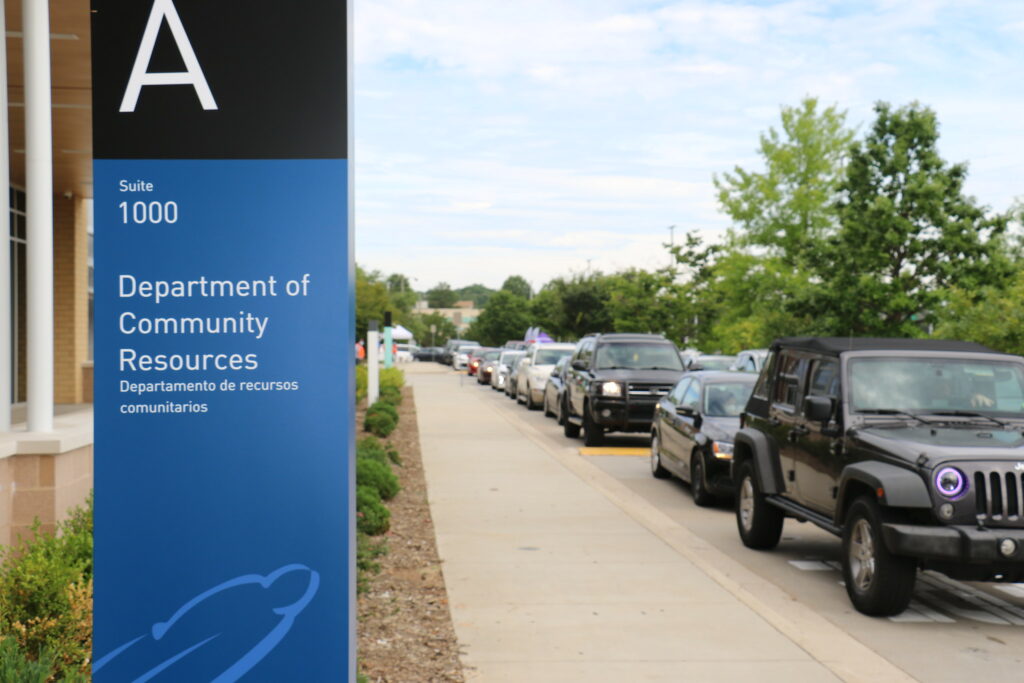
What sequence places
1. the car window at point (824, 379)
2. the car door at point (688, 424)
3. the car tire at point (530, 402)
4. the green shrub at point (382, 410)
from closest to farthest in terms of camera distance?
the car window at point (824, 379), the car door at point (688, 424), the green shrub at point (382, 410), the car tire at point (530, 402)

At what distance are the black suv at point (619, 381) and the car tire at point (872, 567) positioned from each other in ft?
34.9

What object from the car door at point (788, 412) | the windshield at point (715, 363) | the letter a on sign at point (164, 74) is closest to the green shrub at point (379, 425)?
the windshield at point (715, 363)

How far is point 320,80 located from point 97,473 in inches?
55.8

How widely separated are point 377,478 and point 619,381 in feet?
25.5

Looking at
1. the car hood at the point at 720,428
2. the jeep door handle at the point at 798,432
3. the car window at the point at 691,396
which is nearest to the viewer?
the jeep door handle at the point at 798,432

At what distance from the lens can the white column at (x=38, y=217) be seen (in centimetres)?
780

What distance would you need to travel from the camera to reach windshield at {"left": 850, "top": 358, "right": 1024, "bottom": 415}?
330 inches

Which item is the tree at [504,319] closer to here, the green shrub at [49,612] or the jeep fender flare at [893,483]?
the jeep fender flare at [893,483]

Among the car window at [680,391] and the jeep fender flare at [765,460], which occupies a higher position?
the car window at [680,391]

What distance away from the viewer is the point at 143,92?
3.54 m

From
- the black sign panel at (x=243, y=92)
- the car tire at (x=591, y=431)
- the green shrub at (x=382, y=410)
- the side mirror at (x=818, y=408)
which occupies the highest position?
the black sign panel at (x=243, y=92)

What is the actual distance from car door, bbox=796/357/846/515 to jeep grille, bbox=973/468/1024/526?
115cm

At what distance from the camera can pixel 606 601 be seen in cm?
786

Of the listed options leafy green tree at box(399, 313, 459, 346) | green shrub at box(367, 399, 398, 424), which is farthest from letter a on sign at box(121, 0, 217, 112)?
leafy green tree at box(399, 313, 459, 346)
